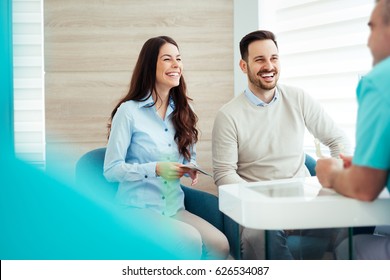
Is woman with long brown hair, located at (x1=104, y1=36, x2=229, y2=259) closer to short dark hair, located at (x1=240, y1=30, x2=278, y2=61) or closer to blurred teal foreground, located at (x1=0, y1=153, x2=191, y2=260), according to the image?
blurred teal foreground, located at (x1=0, y1=153, x2=191, y2=260)

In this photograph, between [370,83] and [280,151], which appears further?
[280,151]

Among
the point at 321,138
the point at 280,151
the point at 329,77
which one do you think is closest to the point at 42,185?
the point at 280,151

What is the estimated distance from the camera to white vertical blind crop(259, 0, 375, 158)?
275 cm

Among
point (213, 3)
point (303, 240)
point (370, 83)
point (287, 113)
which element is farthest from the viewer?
point (213, 3)

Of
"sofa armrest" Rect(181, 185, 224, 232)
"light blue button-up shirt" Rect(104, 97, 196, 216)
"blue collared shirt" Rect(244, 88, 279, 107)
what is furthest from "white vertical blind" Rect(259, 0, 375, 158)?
"light blue button-up shirt" Rect(104, 97, 196, 216)

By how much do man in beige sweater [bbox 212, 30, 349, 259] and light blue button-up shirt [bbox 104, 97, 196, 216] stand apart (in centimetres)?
20

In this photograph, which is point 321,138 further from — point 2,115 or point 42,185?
point 2,115

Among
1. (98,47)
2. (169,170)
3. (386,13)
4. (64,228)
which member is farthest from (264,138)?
(98,47)

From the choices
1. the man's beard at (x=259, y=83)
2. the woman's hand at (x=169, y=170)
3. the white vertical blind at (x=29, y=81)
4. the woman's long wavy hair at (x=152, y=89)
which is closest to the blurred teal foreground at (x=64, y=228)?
the woman's hand at (x=169, y=170)

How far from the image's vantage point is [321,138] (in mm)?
2365

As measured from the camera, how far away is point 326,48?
9.49ft

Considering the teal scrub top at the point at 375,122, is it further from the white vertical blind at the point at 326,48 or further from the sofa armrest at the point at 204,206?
the white vertical blind at the point at 326,48

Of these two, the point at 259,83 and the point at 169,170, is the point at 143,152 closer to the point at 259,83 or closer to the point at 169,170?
the point at 169,170
